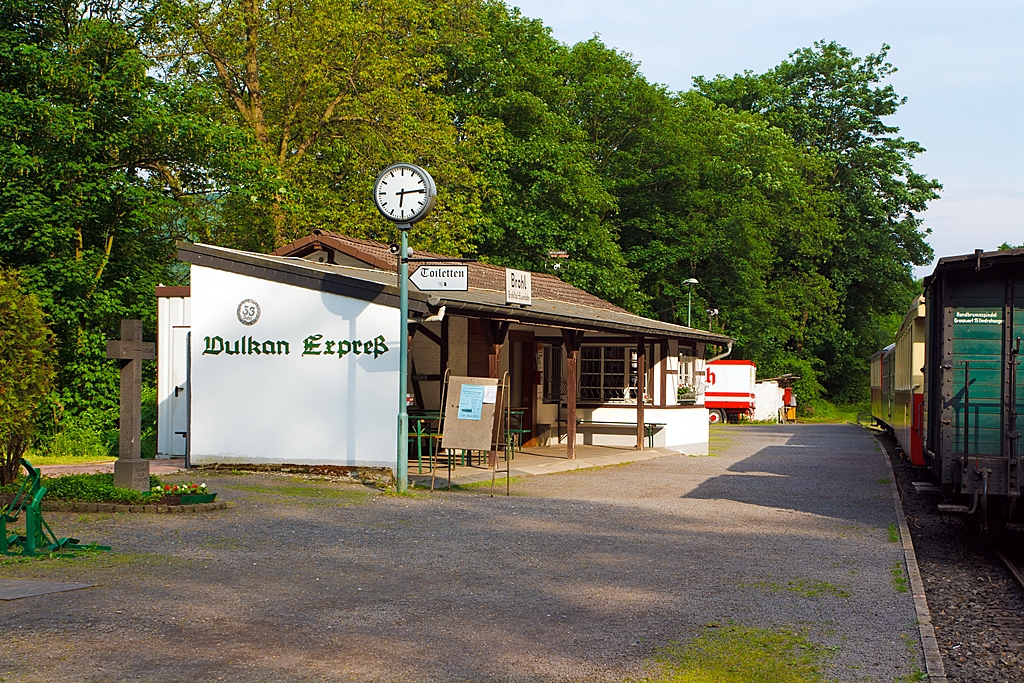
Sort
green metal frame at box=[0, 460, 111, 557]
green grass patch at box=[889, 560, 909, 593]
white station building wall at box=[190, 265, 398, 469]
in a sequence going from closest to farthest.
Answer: green grass patch at box=[889, 560, 909, 593]
green metal frame at box=[0, 460, 111, 557]
white station building wall at box=[190, 265, 398, 469]

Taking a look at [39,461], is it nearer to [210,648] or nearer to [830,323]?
[210,648]

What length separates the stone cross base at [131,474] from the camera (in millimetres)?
12062

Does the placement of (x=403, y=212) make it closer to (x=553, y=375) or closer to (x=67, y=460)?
(x=553, y=375)

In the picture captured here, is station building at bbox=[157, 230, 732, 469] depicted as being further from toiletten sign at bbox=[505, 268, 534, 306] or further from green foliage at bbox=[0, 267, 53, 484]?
green foliage at bbox=[0, 267, 53, 484]


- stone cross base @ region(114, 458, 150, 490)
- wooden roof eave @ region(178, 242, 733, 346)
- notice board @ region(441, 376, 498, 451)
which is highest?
wooden roof eave @ region(178, 242, 733, 346)

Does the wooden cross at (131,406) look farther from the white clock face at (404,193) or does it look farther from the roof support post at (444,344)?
the roof support post at (444,344)

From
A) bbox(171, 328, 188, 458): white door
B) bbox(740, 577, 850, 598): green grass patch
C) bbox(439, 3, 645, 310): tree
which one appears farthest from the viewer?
bbox(439, 3, 645, 310): tree

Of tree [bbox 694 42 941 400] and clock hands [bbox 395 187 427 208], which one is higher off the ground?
tree [bbox 694 42 941 400]

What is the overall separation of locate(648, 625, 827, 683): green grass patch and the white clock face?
27.3 ft

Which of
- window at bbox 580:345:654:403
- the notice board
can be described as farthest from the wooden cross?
window at bbox 580:345:654:403

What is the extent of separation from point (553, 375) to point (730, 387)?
22.8 metres

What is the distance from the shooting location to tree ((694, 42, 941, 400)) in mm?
54219

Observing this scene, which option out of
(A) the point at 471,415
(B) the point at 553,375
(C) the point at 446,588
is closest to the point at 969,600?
(C) the point at 446,588


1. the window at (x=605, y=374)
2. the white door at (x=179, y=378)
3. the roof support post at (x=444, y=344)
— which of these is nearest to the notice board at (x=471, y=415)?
the roof support post at (x=444, y=344)
